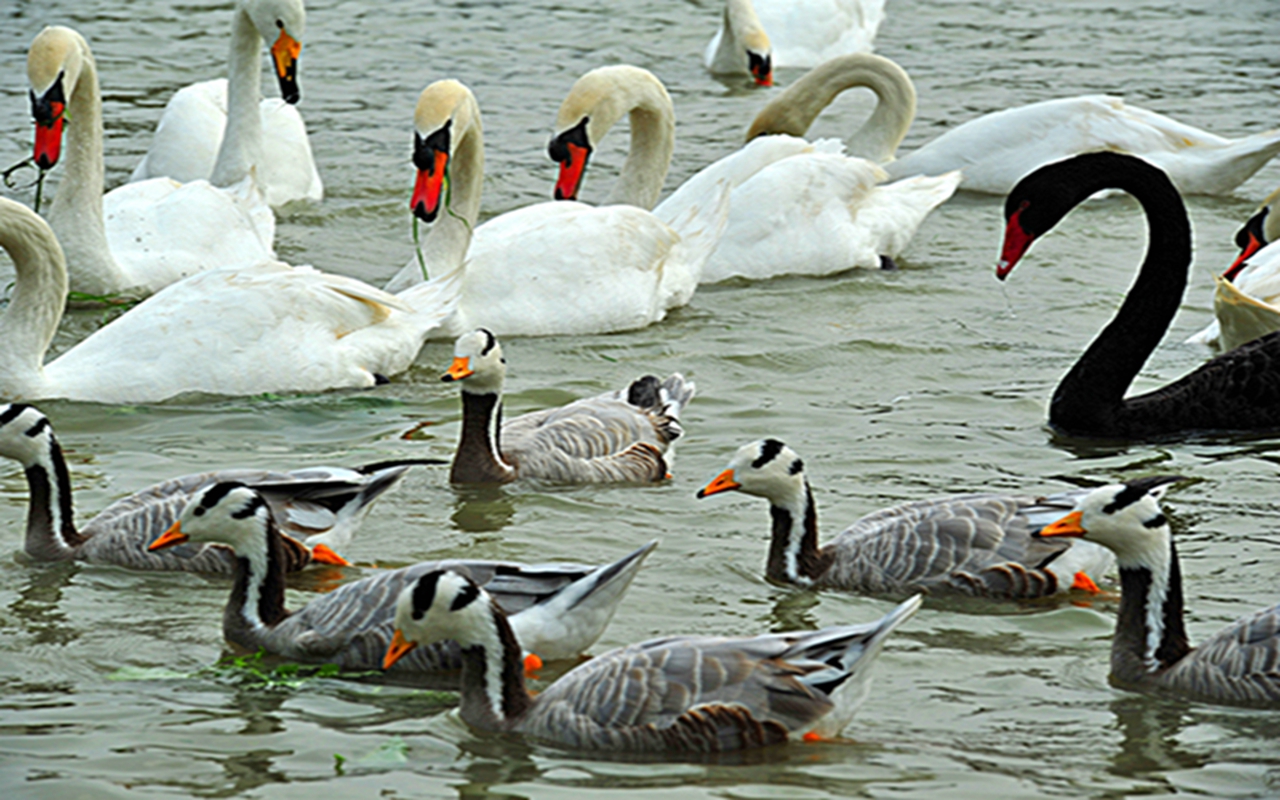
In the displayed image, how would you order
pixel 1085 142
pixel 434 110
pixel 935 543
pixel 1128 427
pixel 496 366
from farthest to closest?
pixel 1085 142 < pixel 434 110 < pixel 1128 427 < pixel 496 366 < pixel 935 543

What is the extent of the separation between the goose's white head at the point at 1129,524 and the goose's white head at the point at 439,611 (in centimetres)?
200

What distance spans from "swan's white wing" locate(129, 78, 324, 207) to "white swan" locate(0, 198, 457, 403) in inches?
150

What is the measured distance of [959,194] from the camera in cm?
1564

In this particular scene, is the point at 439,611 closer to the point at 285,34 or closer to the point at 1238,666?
the point at 1238,666

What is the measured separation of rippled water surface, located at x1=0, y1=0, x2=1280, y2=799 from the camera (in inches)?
219

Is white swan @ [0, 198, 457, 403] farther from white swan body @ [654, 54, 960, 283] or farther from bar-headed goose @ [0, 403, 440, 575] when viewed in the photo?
white swan body @ [654, 54, 960, 283]

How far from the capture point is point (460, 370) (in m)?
8.41

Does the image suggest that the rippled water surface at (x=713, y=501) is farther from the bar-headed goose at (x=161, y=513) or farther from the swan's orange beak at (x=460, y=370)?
the swan's orange beak at (x=460, y=370)

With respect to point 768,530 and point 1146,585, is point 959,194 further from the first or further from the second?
point 1146,585

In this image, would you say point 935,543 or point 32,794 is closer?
point 32,794

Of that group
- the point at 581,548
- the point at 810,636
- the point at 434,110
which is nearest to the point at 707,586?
the point at 581,548

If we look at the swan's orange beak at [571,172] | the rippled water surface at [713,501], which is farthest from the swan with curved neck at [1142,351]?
the swan's orange beak at [571,172]

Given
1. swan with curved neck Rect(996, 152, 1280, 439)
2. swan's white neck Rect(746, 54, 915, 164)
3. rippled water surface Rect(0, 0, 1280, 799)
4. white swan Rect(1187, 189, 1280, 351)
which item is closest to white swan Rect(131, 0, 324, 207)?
rippled water surface Rect(0, 0, 1280, 799)

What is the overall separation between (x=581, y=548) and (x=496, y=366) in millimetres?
1148
